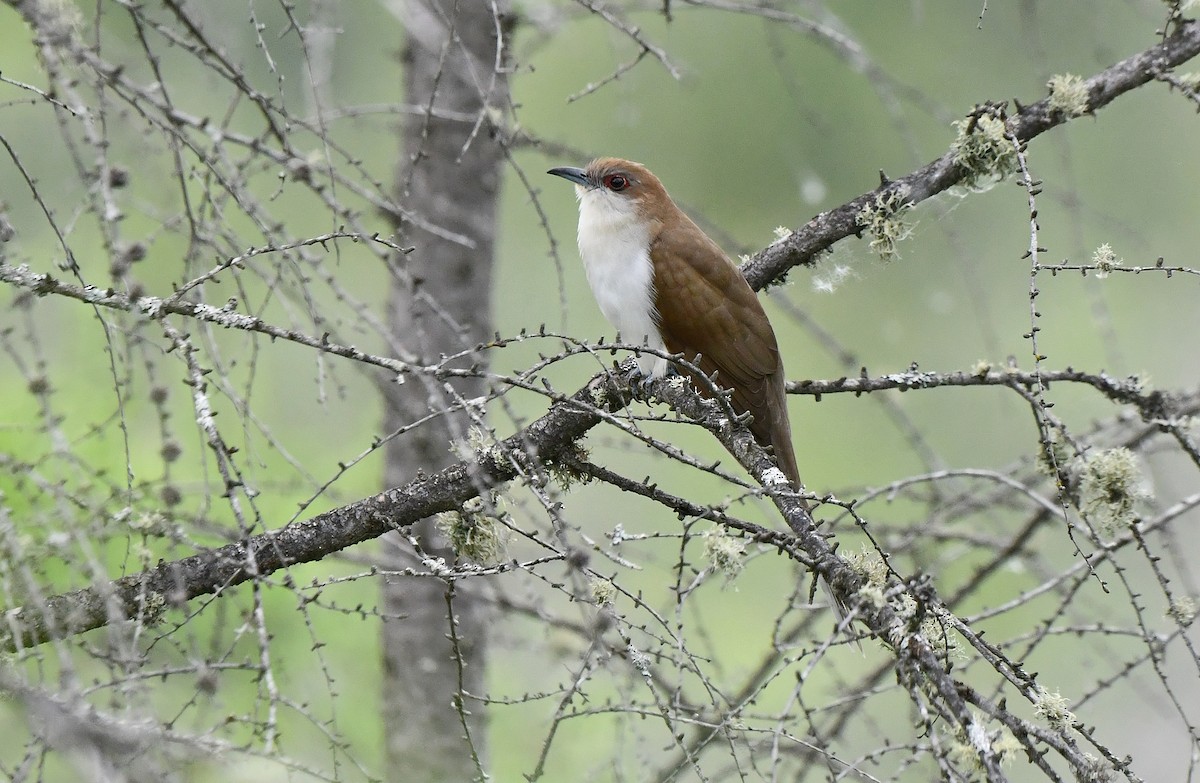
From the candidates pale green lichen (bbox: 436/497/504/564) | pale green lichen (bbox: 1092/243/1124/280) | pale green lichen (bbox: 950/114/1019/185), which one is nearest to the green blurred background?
pale green lichen (bbox: 436/497/504/564)

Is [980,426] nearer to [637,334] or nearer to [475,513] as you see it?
[637,334]

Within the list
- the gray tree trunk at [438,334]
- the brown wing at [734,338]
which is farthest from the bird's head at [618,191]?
the brown wing at [734,338]

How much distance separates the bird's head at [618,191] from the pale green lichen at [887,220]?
1.25 meters

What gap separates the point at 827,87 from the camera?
9352 millimetres

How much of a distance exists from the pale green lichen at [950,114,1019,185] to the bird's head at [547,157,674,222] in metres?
1.45

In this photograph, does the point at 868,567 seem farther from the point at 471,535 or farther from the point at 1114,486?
the point at 471,535

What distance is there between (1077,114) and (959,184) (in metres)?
0.35

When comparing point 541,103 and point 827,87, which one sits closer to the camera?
point 827,87

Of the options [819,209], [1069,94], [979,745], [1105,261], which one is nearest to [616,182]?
[1069,94]

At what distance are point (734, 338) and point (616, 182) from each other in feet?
3.18

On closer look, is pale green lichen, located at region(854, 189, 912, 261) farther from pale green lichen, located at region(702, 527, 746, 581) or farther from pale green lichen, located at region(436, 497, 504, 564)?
pale green lichen, located at region(436, 497, 504, 564)

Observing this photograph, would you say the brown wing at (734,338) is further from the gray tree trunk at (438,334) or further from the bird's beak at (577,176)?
the gray tree trunk at (438,334)

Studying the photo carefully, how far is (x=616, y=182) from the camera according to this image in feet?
14.4

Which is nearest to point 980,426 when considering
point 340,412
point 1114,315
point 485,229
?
point 1114,315
